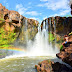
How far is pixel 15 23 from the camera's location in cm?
1920

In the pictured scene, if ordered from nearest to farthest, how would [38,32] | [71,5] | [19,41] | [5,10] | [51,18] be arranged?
[71,5] → [5,10] → [19,41] → [51,18] → [38,32]

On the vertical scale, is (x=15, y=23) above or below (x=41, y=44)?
above

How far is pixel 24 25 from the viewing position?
71.1 ft

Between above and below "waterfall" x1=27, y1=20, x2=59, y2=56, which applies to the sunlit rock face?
above

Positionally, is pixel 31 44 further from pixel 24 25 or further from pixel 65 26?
pixel 65 26

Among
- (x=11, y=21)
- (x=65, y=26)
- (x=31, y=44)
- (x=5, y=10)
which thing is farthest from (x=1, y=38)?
(x=65, y=26)

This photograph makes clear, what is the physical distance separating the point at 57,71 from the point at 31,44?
17.1 m

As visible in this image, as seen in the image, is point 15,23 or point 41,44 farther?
point 41,44

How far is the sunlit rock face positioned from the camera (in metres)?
16.9

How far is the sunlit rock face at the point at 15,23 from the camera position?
16941mm

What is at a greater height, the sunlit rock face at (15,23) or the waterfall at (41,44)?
the sunlit rock face at (15,23)

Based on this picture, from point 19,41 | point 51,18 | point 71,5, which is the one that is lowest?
point 19,41

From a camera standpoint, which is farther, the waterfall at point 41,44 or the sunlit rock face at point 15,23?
the waterfall at point 41,44

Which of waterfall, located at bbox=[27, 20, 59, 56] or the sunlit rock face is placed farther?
waterfall, located at bbox=[27, 20, 59, 56]
